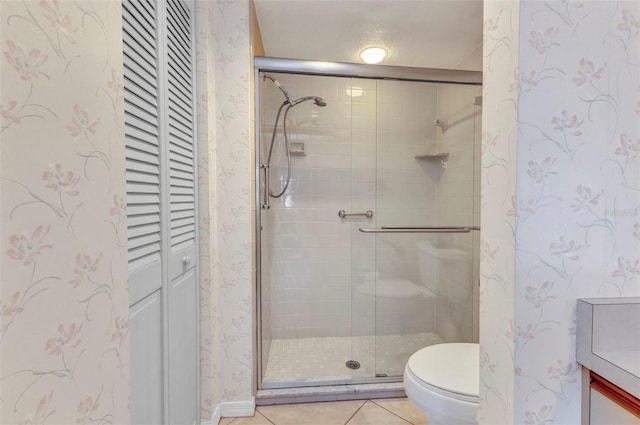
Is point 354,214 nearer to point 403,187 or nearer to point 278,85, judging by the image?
point 403,187

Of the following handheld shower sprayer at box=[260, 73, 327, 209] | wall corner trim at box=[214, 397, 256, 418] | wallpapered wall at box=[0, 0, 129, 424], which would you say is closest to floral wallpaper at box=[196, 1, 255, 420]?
wall corner trim at box=[214, 397, 256, 418]

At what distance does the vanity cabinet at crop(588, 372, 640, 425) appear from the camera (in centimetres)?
58

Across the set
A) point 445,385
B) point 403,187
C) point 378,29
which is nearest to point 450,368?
point 445,385

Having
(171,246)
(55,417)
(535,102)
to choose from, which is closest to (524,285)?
(535,102)

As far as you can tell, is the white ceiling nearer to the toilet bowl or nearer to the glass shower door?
the glass shower door

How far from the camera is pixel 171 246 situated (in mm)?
1119

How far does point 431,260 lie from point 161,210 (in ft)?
6.29

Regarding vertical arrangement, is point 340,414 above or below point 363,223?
below

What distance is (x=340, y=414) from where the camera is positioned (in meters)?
1.62

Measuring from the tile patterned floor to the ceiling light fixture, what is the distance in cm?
234

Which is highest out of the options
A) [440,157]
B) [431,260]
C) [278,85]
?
[278,85]

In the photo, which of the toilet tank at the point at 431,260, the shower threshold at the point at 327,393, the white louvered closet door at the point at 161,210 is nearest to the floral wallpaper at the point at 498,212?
the white louvered closet door at the point at 161,210

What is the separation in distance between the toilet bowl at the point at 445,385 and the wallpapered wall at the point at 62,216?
41.1 inches

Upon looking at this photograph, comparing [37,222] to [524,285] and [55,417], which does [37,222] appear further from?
[524,285]
